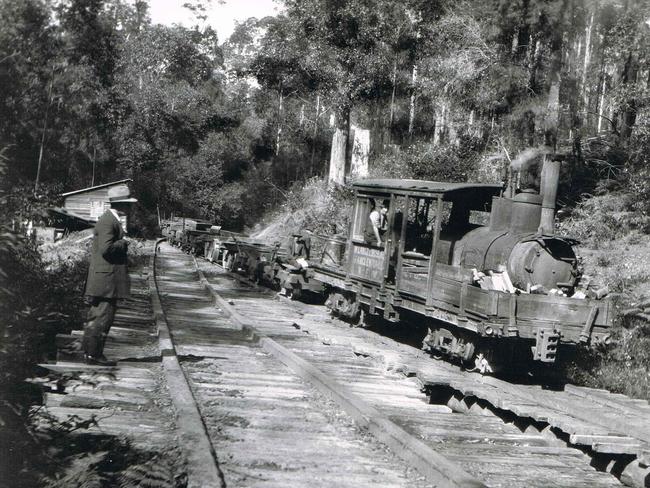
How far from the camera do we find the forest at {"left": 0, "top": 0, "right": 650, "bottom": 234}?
22516 millimetres

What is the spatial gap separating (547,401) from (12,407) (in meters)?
6.34

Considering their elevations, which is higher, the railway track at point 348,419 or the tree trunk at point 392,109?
the tree trunk at point 392,109

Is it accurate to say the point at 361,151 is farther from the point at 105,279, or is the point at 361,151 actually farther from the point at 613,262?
the point at 105,279

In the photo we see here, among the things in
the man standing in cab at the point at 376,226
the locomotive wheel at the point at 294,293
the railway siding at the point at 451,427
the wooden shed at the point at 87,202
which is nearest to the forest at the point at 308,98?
the wooden shed at the point at 87,202

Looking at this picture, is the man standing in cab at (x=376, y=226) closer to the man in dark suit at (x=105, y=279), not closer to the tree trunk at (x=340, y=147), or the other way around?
the man in dark suit at (x=105, y=279)

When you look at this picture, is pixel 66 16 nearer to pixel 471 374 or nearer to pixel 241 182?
pixel 241 182

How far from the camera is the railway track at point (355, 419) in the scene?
494 cm

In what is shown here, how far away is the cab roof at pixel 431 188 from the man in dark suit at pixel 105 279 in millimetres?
5313

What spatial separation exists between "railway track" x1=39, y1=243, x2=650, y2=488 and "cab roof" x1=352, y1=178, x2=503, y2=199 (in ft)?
8.72

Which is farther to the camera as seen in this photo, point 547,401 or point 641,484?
point 547,401

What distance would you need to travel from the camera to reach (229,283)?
20.4 meters

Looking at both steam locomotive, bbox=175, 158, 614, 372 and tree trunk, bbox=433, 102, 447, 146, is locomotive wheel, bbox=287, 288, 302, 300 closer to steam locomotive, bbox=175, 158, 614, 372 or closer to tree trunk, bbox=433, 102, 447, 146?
steam locomotive, bbox=175, 158, 614, 372

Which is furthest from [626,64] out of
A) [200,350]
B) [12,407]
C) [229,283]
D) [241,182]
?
[241,182]

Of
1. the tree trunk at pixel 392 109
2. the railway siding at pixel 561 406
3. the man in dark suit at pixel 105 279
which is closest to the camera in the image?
the railway siding at pixel 561 406
